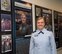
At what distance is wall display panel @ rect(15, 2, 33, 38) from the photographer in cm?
550

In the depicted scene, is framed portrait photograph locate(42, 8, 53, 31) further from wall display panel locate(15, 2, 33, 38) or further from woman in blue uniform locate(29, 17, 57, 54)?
woman in blue uniform locate(29, 17, 57, 54)

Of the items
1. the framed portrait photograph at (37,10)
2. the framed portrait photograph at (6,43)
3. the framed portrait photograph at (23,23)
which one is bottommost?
the framed portrait photograph at (6,43)

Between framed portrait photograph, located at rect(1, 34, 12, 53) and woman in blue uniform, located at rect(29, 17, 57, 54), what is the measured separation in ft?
2.20

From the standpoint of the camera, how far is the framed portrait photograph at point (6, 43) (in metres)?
4.84

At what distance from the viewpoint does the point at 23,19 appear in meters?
5.82

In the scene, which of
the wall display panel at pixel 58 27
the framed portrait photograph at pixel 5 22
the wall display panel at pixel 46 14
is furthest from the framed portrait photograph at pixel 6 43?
the wall display panel at pixel 58 27

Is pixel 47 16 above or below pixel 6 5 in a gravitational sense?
below

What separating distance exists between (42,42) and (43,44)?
0.05m

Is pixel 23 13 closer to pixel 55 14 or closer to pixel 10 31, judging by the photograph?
pixel 10 31

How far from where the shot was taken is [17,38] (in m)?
5.48

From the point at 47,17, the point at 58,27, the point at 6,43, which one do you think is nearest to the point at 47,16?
the point at 47,17

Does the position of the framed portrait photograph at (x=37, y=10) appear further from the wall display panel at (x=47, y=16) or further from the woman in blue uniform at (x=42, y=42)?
the woman in blue uniform at (x=42, y=42)

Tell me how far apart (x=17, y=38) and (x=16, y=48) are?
0.27 m

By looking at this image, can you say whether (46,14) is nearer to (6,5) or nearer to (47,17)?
(47,17)
